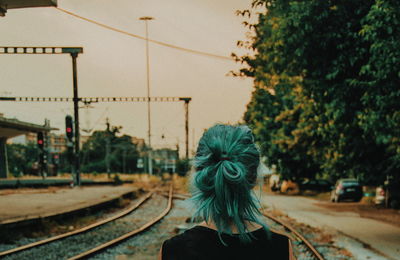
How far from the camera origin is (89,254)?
955 centimetres

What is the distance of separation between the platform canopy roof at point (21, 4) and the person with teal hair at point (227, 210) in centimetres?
1318

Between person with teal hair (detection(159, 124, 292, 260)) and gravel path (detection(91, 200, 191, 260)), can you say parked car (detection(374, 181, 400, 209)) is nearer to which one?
gravel path (detection(91, 200, 191, 260))

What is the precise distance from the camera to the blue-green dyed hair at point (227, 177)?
189cm

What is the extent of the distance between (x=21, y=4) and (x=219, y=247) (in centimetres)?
1385

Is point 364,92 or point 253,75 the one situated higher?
point 253,75

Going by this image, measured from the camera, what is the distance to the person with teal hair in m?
1.87

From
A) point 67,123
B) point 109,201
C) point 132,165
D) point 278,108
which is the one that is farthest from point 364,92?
point 132,165

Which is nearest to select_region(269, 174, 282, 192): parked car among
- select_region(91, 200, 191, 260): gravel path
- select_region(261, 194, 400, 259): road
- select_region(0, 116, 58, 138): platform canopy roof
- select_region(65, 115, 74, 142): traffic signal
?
select_region(65, 115, 74, 142): traffic signal

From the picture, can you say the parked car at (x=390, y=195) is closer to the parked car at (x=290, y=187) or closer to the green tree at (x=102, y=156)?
the parked car at (x=290, y=187)

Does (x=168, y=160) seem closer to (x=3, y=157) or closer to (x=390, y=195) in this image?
(x=3, y=157)

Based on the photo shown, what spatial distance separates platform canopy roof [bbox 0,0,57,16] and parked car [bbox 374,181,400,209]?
13.7m

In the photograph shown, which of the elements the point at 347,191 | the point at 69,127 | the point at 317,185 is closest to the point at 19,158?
the point at 317,185

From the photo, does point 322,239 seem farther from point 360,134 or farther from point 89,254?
point 89,254

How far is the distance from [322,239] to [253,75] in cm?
700
